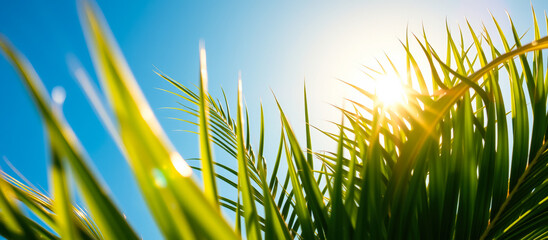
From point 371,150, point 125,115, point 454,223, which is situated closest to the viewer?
point 125,115

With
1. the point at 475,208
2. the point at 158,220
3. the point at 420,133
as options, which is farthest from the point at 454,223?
the point at 158,220

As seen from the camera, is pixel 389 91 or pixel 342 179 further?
pixel 389 91

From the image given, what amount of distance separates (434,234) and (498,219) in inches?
4.8

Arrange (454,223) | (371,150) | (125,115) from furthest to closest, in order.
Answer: (454,223) → (371,150) → (125,115)

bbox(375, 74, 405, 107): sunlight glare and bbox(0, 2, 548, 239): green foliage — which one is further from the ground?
bbox(375, 74, 405, 107): sunlight glare

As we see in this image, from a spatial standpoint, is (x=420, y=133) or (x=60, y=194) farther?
(x=420, y=133)

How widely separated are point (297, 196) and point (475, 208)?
0.24m

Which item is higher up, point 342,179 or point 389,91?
point 389,91

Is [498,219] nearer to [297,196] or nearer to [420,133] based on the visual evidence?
[420,133]

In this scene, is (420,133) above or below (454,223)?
above

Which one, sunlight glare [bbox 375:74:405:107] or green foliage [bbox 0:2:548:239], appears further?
sunlight glare [bbox 375:74:405:107]

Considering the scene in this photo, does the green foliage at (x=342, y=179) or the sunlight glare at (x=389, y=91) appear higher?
the sunlight glare at (x=389, y=91)

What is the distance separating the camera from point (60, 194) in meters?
0.16

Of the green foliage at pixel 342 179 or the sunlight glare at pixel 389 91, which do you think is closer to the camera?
the green foliage at pixel 342 179
